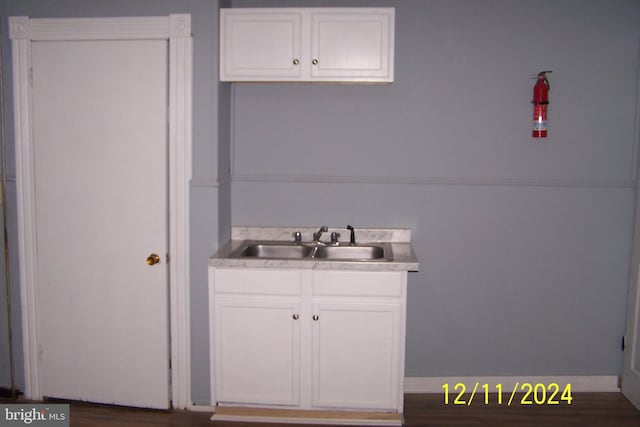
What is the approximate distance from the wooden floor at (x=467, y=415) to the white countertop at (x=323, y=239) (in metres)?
0.84

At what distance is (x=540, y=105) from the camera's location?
327cm

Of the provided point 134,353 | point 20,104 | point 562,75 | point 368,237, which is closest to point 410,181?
point 368,237

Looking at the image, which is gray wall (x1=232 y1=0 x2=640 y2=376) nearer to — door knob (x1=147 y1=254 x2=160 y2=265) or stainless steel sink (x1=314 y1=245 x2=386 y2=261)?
stainless steel sink (x1=314 y1=245 x2=386 y2=261)

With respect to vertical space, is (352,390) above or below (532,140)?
below

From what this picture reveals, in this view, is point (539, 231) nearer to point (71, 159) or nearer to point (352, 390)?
point (352, 390)

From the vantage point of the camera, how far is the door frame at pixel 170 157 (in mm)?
3029

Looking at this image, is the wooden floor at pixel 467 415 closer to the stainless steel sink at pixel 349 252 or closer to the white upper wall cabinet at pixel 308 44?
the stainless steel sink at pixel 349 252

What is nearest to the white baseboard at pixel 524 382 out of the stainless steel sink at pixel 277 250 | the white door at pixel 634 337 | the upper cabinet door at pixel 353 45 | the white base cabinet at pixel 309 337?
Answer: the white door at pixel 634 337

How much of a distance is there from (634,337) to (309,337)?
190 centimetres

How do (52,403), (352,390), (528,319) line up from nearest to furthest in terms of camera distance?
1. (352,390)
2. (52,403)
3. (528,319)

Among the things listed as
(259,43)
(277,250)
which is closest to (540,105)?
(259,43)

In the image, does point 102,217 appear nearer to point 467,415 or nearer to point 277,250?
Answer: point 277,250

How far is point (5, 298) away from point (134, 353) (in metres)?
0.81

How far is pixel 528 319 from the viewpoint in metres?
3.50
